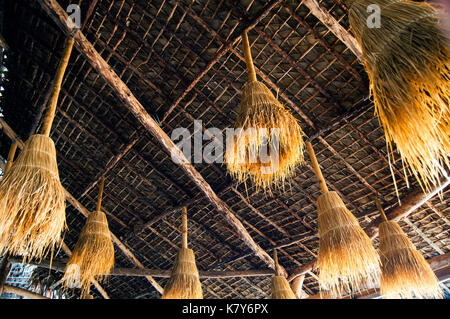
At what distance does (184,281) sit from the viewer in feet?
11.5

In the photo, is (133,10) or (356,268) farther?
(133,10)

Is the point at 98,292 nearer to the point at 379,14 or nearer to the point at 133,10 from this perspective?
the point at 133,10

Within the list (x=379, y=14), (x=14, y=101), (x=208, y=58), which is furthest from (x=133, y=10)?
(x=379, y=14)

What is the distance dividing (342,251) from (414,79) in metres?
1.78

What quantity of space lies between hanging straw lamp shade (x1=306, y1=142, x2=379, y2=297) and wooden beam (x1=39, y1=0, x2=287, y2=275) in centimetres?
149

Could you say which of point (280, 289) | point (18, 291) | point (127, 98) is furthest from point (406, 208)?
point (18, 291)

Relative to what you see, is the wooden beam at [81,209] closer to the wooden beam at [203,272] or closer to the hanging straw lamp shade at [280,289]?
the wooden beam at [203,272]

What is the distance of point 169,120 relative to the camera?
386 cm

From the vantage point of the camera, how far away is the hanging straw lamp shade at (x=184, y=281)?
11.2 feet
